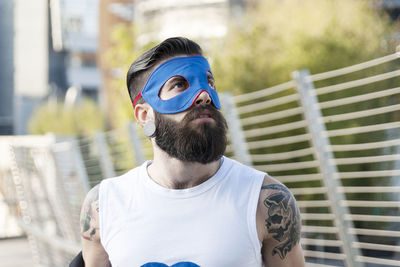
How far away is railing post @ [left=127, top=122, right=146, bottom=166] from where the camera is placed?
A: 20.0 feet

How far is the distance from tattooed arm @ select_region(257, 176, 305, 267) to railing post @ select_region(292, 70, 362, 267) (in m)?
1.53

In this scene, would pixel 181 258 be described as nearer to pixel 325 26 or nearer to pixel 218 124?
pixel 218 124

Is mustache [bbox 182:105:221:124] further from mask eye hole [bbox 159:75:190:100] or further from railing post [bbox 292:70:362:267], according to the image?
railing post [bbox 292:70:362:267]

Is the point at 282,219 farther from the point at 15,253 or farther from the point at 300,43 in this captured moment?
the point at 15,253

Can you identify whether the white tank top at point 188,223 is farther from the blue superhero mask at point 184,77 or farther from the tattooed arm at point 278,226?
the blue superhero mask at point 184,77

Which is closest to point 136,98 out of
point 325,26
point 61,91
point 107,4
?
point 325,26

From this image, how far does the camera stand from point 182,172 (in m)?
2.37

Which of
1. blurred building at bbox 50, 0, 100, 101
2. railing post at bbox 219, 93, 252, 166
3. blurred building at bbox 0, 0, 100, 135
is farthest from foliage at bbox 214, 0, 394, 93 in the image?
blurred building at bbox 50, 0, 100, 101

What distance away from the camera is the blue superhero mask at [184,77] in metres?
2.33

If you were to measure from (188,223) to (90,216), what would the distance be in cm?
50

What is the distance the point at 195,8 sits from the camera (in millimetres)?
33750

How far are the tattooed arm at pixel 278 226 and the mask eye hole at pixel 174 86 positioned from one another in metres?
0.49

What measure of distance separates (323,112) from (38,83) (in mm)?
62599

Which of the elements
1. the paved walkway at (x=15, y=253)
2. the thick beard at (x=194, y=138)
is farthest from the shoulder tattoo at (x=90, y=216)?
the paved walkway at (x=15, y=253)
